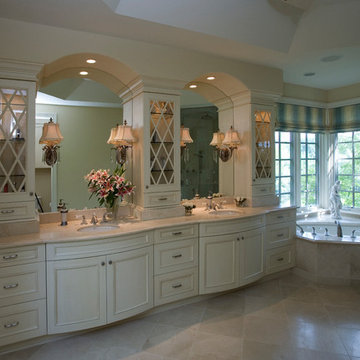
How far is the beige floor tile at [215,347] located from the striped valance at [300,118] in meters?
3.23

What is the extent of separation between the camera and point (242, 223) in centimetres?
335

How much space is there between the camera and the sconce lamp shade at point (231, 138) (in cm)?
392

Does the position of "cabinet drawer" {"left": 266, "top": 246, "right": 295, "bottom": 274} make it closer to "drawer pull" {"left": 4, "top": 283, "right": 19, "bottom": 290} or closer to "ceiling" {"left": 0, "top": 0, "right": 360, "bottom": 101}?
"ceiling" {"left": 0, "top": 0, "right": 360, "bottom": 101}

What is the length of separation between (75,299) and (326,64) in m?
3.96

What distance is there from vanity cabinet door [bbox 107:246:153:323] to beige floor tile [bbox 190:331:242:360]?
22.0 inches

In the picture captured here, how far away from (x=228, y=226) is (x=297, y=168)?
2.44 m

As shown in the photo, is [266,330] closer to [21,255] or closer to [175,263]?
[175,263]

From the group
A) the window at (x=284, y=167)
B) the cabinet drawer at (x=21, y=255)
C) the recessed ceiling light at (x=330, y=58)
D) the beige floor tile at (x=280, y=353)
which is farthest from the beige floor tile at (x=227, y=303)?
the recessed ceiling light at (x=330, y=58)

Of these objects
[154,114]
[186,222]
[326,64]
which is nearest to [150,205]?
[186,222]

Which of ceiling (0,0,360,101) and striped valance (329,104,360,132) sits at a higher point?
ceiling (0,0,360,101)

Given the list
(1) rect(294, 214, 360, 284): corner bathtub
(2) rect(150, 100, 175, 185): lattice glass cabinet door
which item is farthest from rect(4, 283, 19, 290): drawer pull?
(1) rect(294, 214, 360, 284): corner bathtub

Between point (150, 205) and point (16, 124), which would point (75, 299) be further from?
point (16, 124)

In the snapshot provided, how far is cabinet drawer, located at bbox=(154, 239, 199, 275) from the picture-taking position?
114 inches

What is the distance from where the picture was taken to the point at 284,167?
5.02 meters
